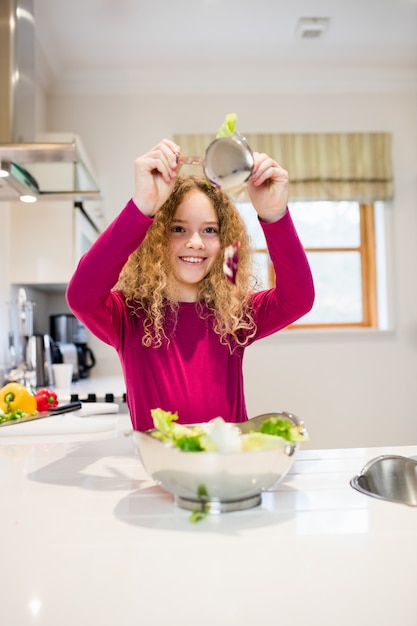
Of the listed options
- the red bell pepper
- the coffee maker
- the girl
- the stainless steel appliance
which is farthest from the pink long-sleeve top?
the coffee maker

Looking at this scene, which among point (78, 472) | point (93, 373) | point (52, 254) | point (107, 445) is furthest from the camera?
point (93, 373)

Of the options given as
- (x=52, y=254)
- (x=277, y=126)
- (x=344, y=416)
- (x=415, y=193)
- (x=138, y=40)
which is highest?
(x=138, y=40)

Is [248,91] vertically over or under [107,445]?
over

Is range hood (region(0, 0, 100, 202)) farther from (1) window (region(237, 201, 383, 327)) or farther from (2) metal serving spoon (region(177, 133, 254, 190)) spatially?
(1) window (region(237, 201, 383, 327))

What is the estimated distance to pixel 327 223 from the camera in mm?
3699

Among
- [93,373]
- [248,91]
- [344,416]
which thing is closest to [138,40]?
[248,91]

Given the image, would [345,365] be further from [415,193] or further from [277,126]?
[277,126]

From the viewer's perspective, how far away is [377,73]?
141 inches

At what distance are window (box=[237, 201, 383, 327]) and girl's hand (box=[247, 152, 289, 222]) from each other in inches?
99.3

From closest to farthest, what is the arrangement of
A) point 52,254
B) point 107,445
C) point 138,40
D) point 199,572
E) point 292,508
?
point 199,572 → point 292,508 → point 107,445 → point 52,254 → point 138,40

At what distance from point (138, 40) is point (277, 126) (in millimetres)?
A: 994

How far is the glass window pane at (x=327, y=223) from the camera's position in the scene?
3678 mm

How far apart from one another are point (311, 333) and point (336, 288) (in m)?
0.37

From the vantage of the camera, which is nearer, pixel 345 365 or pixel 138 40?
pixel 138 40
